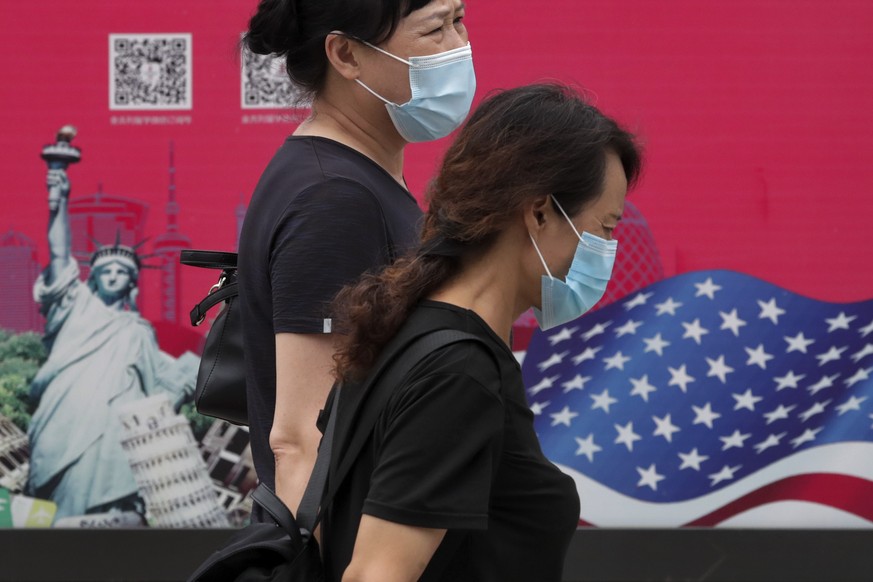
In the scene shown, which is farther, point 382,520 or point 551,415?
point 551,415

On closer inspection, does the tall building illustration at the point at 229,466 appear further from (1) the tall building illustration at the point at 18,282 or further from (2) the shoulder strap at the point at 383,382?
(2) the shoulder strap at the point at 383,382

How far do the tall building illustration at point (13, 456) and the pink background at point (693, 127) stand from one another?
2.36 feet

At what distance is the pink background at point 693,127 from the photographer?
4465 mm

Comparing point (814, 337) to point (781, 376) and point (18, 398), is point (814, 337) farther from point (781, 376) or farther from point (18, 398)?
point (18, 398)

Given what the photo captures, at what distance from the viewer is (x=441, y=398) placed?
4.41ft

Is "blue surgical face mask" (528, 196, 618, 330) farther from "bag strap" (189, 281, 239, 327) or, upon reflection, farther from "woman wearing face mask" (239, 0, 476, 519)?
"bag strap" (189, 281, 239, 327)

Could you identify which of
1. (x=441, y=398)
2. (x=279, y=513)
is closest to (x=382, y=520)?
(x=441, y=398)

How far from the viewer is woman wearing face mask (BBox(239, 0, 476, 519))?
177 centimetres

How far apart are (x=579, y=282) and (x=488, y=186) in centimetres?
26

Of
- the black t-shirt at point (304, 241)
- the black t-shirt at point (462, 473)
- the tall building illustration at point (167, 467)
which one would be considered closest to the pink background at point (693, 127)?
the tall building illustration at point (167, 467)

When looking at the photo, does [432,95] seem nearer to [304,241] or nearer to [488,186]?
[304,241]

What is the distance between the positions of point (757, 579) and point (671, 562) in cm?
36

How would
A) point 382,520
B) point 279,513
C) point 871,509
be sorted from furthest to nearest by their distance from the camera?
point 871,509, point 279,513, point 382,520

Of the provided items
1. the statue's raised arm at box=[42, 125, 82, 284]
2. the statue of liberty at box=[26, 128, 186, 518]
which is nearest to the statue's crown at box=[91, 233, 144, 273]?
the statue of liberty at box=[26, 128, 186, 518]
